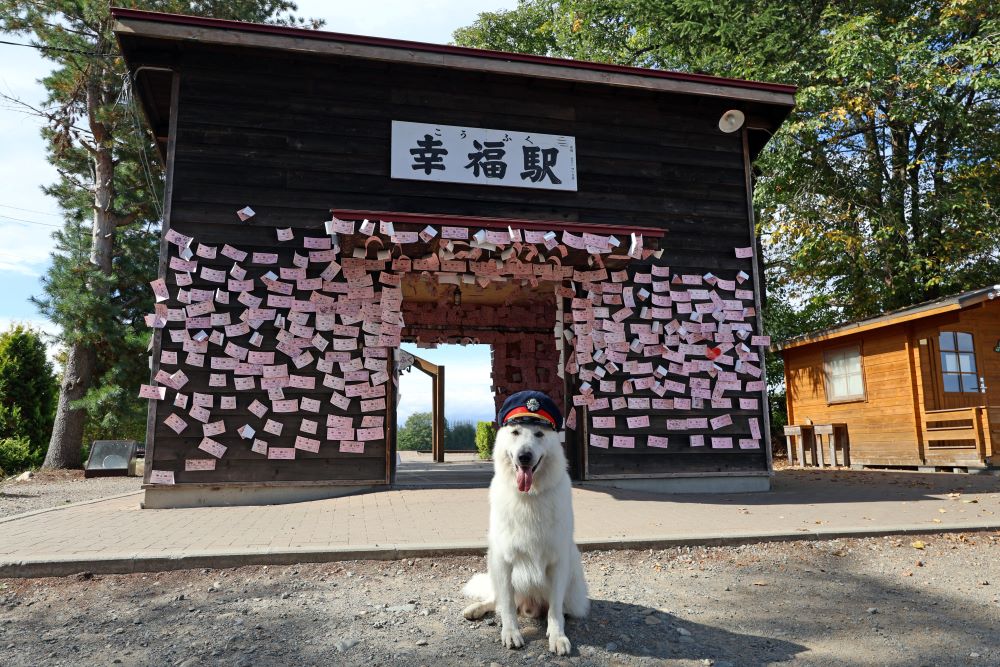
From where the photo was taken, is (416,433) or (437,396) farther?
(416,433)

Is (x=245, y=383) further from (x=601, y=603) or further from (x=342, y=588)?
(x=601, y=603)

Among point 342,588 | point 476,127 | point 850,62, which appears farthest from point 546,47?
point 342,588

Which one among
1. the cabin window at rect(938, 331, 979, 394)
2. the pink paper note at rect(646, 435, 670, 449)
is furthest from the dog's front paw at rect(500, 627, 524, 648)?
the cabin window at rect(938, 331, 979, 394)

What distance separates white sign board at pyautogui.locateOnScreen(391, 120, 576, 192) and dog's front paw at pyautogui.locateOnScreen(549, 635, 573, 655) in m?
6.53

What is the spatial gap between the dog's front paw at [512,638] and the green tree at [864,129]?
546 inches

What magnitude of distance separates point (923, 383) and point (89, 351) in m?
18.5

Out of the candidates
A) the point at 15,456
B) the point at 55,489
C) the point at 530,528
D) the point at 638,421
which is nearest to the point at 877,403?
the point at 638,421

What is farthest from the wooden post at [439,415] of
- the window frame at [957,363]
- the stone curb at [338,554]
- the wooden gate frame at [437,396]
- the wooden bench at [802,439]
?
the stone curb at [338,554]

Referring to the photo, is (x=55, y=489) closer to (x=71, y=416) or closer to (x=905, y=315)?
(x=71, y=416)

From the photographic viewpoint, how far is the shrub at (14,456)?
48.2 feet

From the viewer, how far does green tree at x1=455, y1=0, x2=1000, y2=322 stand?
15.0 metres

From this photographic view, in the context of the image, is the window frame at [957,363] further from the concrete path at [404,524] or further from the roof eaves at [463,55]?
the roof eaves at [463,55]

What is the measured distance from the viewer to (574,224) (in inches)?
316

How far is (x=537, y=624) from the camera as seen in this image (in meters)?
3.60
